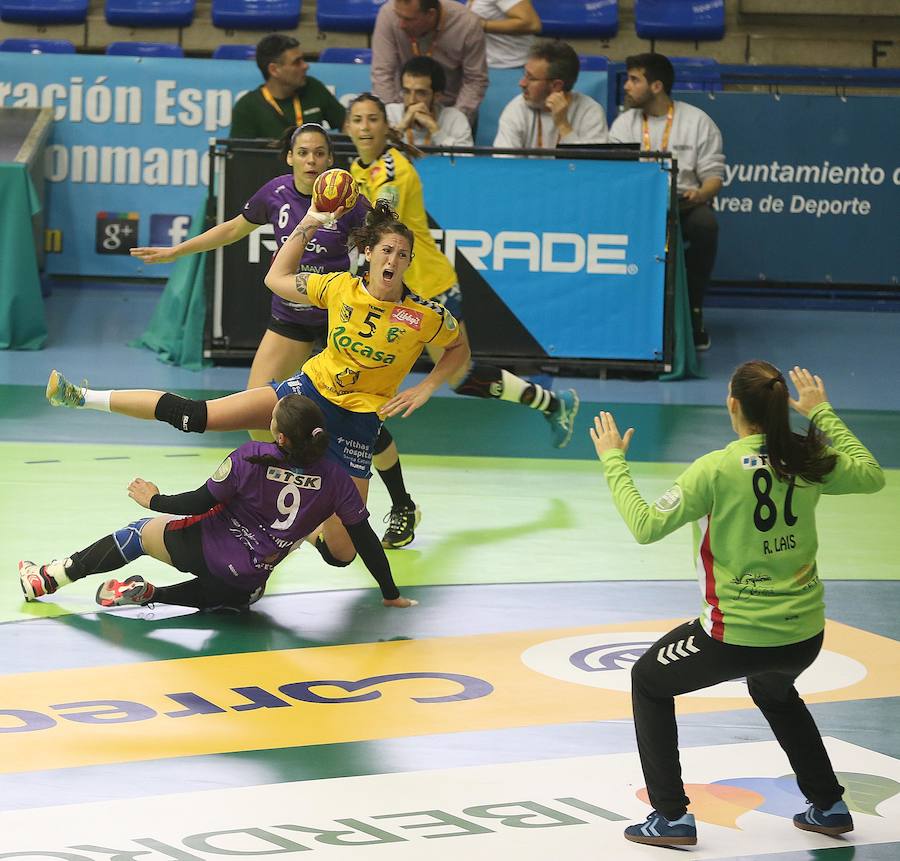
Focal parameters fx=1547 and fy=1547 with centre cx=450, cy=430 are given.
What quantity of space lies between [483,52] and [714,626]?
350 inches

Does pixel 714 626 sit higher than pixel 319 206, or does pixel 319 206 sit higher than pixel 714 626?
pixel 319 206

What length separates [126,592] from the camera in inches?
234

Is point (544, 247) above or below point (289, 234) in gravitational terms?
below

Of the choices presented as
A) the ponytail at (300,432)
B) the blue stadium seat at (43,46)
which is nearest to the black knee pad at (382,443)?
the ponytail at (300,432)

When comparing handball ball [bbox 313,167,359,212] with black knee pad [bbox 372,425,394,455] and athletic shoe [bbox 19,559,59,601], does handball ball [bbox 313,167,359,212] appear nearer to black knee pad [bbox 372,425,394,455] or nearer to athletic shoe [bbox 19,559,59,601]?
black knee pad [bbox 372,425,394,455]

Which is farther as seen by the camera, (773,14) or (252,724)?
(773,14)

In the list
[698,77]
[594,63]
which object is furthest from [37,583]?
[698,77]

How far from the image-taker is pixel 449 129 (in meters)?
11.9

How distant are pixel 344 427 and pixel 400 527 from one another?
1.10 metres

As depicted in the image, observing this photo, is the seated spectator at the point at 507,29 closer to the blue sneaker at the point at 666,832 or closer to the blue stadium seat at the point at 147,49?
the blue stadium seat at the point at 147,49

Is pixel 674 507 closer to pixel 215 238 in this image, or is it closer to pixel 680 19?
pixel 215 238

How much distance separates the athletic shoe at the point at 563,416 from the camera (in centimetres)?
864

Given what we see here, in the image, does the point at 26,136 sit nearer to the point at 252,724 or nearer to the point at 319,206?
the point at 319,206

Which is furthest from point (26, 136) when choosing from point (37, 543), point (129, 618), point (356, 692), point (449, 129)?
point (356, 692)
